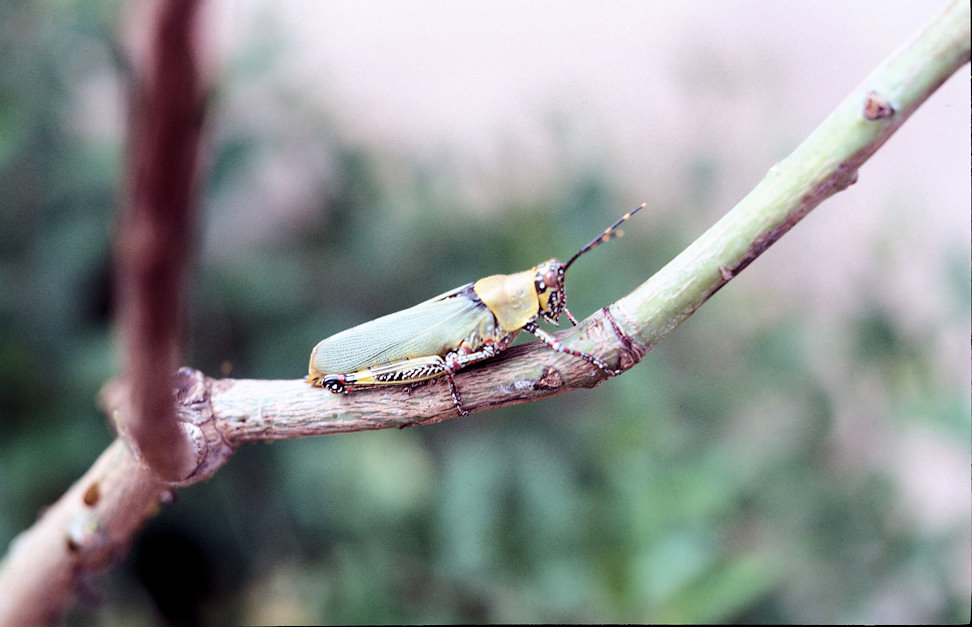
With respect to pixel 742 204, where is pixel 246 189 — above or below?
above

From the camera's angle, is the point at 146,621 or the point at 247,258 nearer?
the point at 146,621

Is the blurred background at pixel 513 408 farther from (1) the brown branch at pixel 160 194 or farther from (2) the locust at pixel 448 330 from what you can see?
(1) the brown branch at pixel 160 194

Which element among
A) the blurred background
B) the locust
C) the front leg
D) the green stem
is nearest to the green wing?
the locust

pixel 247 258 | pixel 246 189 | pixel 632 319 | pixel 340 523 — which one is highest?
pixel 246 189

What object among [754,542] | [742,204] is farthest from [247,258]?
[742,204]

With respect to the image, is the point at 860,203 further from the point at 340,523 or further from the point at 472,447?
the point at 340,523

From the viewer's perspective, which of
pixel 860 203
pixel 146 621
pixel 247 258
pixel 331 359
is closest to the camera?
pixel 331 359

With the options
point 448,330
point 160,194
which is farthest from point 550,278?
point 160,194

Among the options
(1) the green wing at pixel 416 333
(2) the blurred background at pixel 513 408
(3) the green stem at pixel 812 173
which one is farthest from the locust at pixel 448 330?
(2) the blurred background at pixel 513 408
